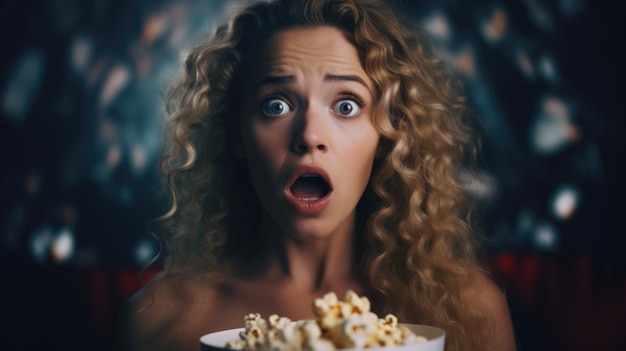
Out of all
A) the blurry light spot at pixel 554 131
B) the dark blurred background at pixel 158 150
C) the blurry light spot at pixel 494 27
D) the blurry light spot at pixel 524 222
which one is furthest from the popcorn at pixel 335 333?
the blurry light spot at pixel 494 27

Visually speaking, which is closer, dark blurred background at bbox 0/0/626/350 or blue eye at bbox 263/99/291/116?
blue eye at bbox 263/99/291/116

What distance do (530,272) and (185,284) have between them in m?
0.94

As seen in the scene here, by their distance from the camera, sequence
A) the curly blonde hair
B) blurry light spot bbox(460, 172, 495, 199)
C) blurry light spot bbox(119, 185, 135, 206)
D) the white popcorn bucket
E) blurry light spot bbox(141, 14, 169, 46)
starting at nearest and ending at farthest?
the white popcorn bucket
the curly blonde hair
blurry light spot bbox(460, 172, 495, 199)
blurry light spot bbox(119, 185, 135, 206)
blurry light spot bbox(141, 14, 169, 46)

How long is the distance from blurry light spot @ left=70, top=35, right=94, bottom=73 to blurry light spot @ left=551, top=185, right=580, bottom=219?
1740 mm

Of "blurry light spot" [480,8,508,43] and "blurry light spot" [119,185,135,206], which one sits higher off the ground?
"blurry light spot" [480,8,508,43]

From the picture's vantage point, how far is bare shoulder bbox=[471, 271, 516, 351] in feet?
4.31

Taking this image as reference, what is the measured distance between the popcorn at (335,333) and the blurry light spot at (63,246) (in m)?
1.70

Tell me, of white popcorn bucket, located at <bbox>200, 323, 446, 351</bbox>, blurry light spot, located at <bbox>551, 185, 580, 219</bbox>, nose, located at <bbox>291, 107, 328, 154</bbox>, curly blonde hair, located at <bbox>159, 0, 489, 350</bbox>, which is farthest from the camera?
blurry light spot, located at <bbox>551, 185, 580, 219</bbox>

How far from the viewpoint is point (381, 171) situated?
4.26 feet

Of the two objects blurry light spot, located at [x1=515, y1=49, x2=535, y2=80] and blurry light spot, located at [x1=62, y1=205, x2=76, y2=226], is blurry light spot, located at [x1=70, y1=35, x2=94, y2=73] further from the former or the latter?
blurry light spot, located at [x1=515, y1=49, x2=535, y2=80]

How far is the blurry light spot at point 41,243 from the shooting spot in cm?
238

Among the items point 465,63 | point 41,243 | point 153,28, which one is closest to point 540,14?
point 465,63

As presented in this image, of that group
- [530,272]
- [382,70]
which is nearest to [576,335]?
[530,272]

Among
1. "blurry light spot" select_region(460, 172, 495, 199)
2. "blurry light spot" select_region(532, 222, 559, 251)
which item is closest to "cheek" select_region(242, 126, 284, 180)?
"blurry light spot" select_region(460, 172, 495, 199)
